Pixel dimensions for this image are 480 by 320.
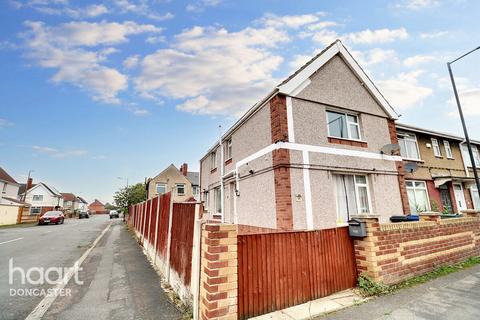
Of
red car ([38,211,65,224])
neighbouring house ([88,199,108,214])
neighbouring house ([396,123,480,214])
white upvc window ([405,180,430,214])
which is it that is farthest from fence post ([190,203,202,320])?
neighbouring house ([88,199,108,214])

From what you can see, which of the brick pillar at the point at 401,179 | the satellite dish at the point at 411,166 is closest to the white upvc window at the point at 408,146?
the satellite dish at the point at 411,166

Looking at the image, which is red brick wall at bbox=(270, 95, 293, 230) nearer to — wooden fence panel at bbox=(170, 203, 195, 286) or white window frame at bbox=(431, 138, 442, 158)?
wooden fence panel at bbox=(170, 203, 195, 286)

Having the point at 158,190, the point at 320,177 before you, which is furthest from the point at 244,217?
the point at 158,190

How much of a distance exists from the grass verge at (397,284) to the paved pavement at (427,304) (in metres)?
0.14

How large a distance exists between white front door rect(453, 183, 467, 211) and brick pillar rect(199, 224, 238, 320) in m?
18.2

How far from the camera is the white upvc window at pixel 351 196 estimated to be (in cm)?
901

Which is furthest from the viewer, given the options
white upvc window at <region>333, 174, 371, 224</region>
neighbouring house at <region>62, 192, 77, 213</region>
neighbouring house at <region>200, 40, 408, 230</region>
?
neighbouring house at <region>62, 192, 77, 213</region>

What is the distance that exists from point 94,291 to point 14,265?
431cm

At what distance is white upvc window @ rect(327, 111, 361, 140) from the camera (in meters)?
9.89

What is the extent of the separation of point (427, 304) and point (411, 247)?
170cm

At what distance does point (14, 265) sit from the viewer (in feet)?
23.6

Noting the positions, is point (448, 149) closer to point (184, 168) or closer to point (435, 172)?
point (435, 172)

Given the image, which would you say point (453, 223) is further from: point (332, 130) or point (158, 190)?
point (158, 190)

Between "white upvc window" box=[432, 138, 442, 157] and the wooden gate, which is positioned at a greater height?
"white upvc window" box=[432, 138, 442, 157]
